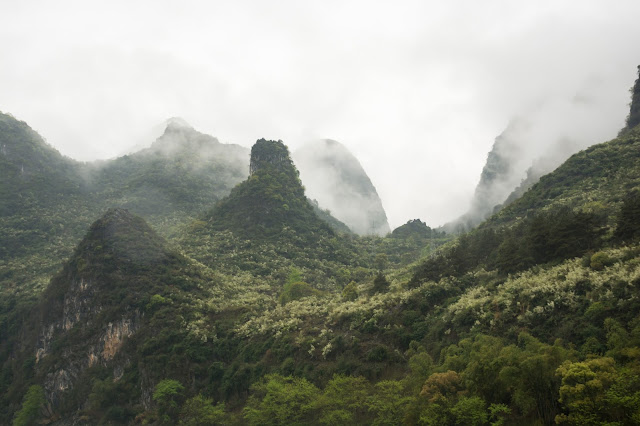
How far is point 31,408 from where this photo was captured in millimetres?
65312

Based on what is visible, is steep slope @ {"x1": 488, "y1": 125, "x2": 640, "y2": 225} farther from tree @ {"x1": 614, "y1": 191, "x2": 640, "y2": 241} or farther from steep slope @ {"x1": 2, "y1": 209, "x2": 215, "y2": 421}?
steep slope @ {"x1": 2, "y1": 209, "x2": 215, "y2": 421}

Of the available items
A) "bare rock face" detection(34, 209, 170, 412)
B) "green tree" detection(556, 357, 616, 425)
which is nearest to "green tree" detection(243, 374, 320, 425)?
"green tree" detection(556, 357, 616, 425)

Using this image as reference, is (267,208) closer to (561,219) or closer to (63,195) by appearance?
(63,195)

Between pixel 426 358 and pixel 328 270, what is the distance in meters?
70.8

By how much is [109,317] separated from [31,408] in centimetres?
1554

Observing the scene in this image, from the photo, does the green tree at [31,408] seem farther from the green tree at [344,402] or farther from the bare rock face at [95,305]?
the green tree at [344,402]

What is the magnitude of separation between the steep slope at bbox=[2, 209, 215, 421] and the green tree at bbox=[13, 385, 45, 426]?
1.08 m

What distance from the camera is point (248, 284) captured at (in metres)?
89.4

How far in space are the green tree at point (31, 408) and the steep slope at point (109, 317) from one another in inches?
42.6

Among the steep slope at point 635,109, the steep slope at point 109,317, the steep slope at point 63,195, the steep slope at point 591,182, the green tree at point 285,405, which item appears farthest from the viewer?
the steep slope at point 63,195

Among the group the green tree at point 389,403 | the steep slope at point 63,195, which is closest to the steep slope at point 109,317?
the steep slope at point 63,195

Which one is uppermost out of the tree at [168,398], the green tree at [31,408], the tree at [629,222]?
the tree at [629,222]

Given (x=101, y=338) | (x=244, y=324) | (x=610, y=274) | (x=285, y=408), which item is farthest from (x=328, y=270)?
(x=610, y=274)

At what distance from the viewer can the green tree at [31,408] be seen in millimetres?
64625
